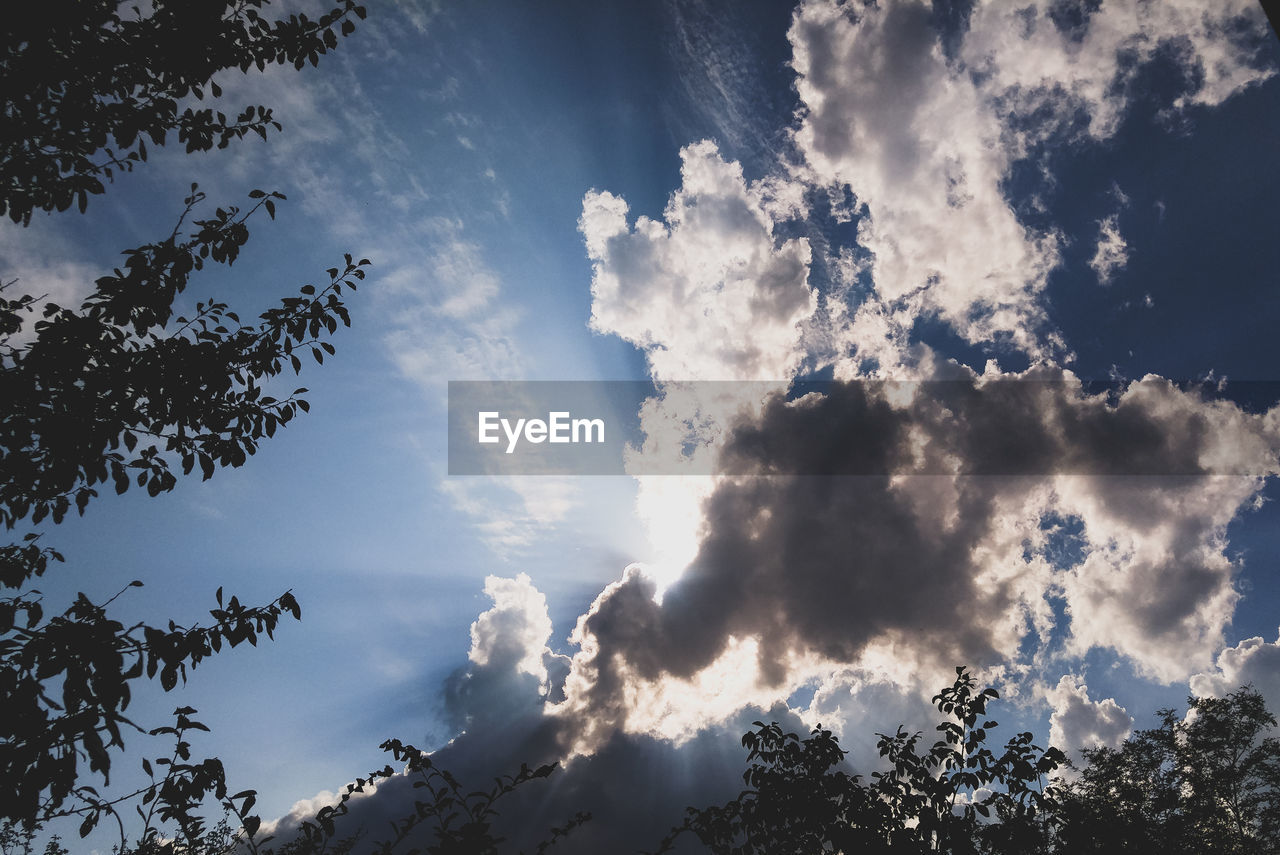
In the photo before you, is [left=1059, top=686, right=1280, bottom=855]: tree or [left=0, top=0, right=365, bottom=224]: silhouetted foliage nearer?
[left=0, top=0, right=365, bottom=224]: silhouetted foliage

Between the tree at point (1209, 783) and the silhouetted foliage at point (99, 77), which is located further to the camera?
the tree at point (1209, 783)

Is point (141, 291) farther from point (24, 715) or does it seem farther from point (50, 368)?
point (24, 715)

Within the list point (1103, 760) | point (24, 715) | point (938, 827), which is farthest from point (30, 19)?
point (1103, 760)

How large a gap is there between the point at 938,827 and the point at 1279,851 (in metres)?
42.3

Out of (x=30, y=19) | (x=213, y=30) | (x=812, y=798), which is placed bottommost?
(x=812, y=798)

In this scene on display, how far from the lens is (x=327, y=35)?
4.96m

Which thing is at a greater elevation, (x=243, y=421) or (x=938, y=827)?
(x=243, y=421)

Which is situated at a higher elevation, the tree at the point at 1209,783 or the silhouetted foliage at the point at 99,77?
the silhouetted foliage at the point at 99,77

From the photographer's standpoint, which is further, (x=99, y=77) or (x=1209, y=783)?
(x=1209, y=783)

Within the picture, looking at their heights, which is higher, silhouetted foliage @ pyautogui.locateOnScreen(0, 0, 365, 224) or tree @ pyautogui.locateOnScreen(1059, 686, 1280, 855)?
silhouetted foliage @ pyautogui.locateOnScreen(0, 0, 365, 224)

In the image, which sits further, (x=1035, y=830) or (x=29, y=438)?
(x=1035, y=830)

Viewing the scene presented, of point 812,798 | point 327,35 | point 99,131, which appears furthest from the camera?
point 812,798

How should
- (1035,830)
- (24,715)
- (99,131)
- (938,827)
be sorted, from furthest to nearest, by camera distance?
(938,827) < (1035,830) < (99,131) < (24,715)

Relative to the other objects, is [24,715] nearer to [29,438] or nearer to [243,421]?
[29,438]
